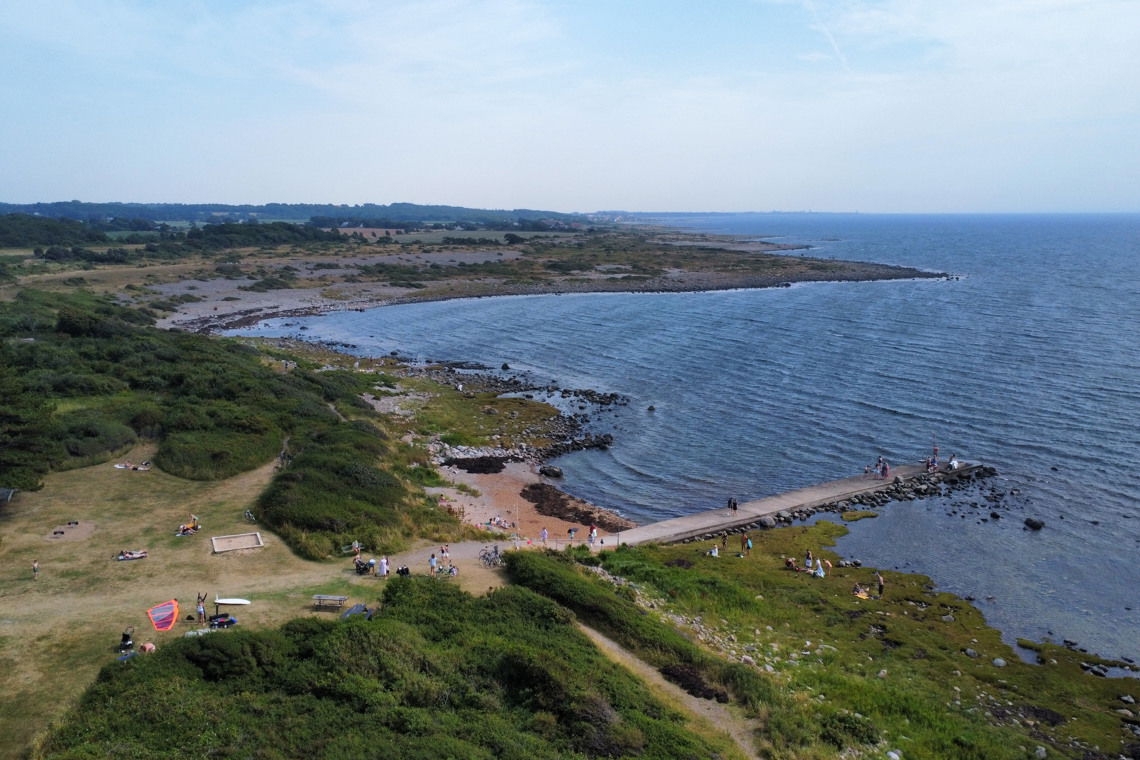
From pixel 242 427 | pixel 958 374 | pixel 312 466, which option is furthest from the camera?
pixel 958 374

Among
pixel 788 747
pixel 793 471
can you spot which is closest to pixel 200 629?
pixel 788 747

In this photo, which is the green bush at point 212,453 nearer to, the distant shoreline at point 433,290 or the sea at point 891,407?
the sea at point 891,407

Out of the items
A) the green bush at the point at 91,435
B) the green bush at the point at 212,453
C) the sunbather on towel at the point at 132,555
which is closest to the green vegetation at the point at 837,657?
the sunbather on towel at the point at 132,555

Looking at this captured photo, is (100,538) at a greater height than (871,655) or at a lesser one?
greater

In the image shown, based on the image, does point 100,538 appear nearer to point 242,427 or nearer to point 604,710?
point 242,427

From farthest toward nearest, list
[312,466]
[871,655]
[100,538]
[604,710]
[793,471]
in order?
[793,471] < [312,466] < [100,538] < [871,655] < [604,710]

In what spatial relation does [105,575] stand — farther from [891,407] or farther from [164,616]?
[891,407]

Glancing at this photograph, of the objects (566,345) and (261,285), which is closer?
(566,345)
